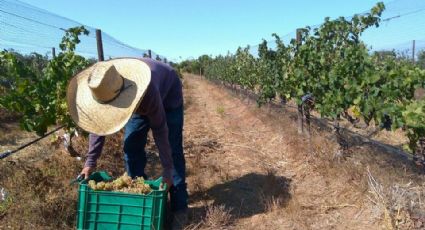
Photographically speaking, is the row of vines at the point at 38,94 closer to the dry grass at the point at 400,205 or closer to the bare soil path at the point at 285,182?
the bare soil path at the point at 285,182

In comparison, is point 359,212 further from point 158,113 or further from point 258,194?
point 158,113

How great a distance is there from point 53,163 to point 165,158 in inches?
78.2

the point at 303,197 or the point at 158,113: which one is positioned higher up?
the point at 158,113

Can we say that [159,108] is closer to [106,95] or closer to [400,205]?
[106,95]

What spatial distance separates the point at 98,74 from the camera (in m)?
2.74

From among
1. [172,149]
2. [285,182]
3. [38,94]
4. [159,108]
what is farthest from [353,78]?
[38,94]

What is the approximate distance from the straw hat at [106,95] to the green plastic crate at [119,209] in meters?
0.49

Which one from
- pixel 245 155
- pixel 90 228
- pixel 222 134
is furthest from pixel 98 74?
pixel 222 134

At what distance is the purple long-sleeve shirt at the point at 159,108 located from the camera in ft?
10.0

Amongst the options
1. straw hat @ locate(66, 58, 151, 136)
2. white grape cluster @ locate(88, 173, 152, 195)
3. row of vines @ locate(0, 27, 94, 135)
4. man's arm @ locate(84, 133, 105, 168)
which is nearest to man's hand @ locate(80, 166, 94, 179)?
man's arm @ locate(84, 133, 105, 168)

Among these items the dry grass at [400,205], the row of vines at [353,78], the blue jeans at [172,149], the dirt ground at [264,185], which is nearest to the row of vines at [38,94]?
the dirt ground at [264,185]

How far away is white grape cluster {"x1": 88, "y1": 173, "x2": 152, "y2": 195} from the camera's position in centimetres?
307

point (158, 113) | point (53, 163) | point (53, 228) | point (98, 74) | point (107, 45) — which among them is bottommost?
point (53, 228)

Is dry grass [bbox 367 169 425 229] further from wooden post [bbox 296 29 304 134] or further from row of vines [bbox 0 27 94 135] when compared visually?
wooden post [bbox 296 29 304 134]
